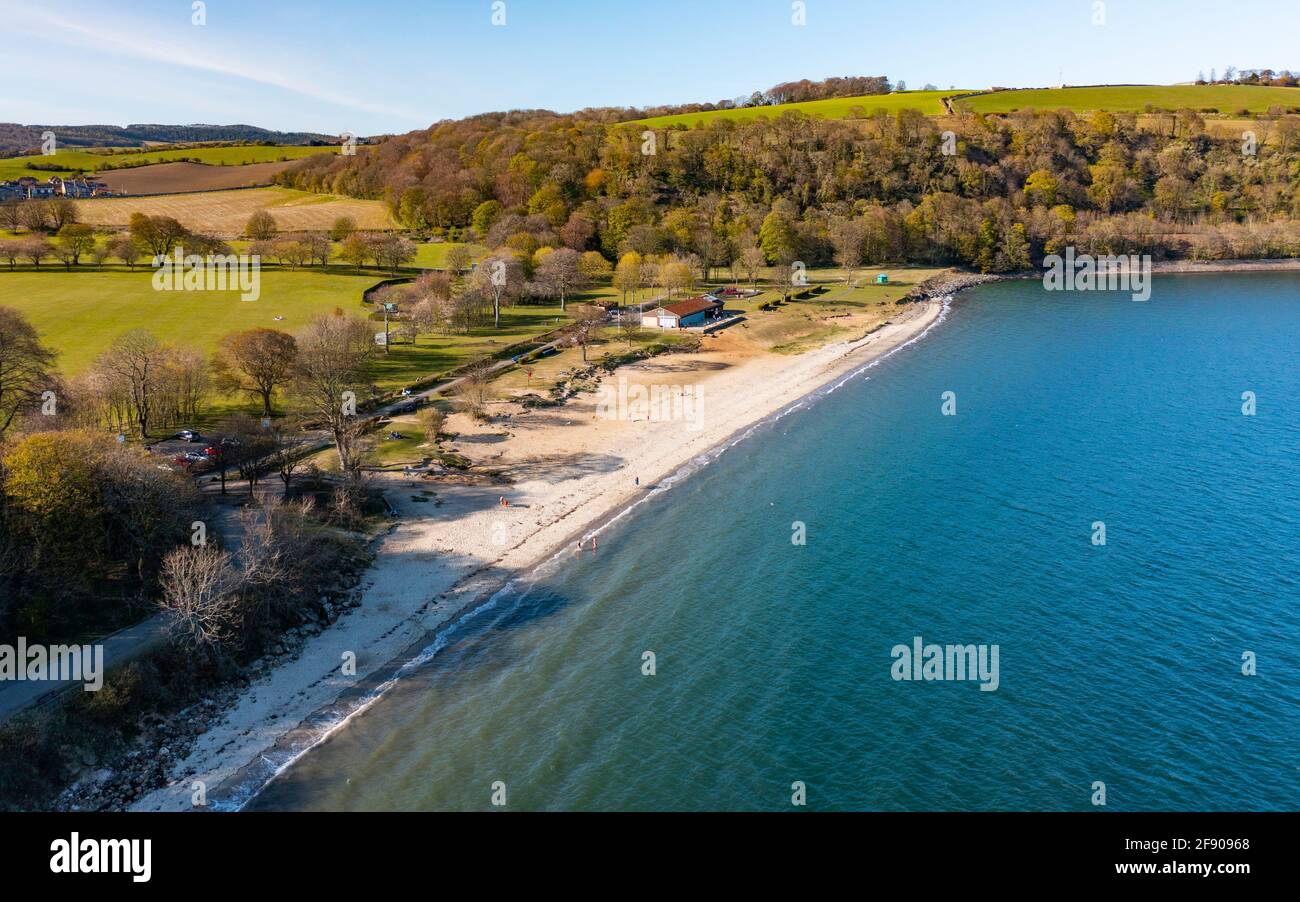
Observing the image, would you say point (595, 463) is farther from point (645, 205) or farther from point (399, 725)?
point (645, 205)

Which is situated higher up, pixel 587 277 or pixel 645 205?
pixel 645 205

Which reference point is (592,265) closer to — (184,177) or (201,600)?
(184,177)

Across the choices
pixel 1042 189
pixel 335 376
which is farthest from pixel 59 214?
pixel 1042 189

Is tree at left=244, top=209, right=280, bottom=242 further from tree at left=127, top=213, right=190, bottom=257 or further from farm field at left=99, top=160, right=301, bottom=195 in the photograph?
farm field at left=99, top=160, right=301, bottom=195

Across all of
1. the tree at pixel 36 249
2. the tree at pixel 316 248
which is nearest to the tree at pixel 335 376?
the tree at pixel 316 248

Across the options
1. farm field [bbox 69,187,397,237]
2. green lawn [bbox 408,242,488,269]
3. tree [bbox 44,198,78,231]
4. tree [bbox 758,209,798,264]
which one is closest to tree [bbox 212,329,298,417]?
green lawn [bbox 408,242,488,269]
